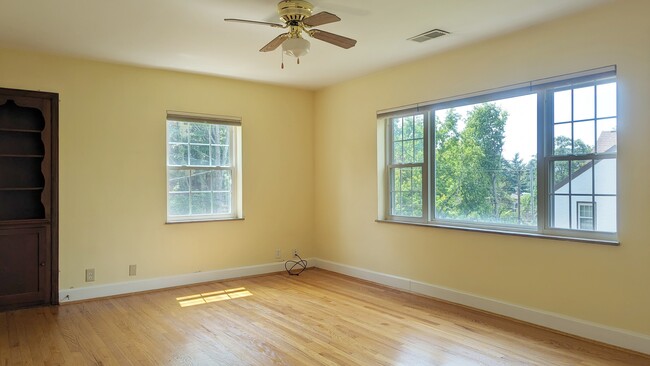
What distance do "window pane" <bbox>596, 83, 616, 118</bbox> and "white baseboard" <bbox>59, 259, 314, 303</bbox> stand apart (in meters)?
4.13

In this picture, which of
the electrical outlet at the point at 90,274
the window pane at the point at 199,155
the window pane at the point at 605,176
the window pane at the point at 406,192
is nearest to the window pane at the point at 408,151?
the window pane at the point at 406,192

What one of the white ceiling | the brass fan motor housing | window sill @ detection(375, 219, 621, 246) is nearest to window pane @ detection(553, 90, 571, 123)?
the white ceiling

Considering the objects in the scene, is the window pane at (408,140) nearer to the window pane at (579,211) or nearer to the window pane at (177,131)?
the window pane at (579,211)

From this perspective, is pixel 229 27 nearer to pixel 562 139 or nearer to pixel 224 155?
pixel 224 155


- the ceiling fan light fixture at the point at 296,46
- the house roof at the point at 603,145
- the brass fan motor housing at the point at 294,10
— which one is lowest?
the house roof at the point at 603,145

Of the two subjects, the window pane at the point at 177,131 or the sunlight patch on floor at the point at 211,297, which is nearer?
the sunlight patch on floor at the point at 211,297

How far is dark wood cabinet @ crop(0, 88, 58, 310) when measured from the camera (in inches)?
165

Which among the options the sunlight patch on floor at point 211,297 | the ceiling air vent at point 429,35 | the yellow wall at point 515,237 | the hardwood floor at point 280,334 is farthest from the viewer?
the sunlight patch on floor at point 211,297

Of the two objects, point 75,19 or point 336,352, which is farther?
point 75,19

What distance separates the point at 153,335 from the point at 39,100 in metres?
2.65

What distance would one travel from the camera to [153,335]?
11.4 feet

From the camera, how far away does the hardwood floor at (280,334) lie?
3.01m

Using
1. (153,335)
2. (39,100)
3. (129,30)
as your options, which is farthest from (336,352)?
(39,100)

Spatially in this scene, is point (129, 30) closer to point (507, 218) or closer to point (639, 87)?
point (507, 218)
